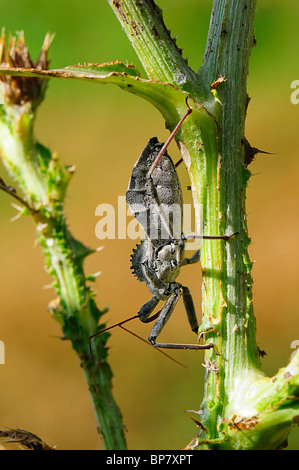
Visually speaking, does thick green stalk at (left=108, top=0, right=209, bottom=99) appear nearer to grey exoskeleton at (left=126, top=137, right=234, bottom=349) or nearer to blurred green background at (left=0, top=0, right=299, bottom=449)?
grey exoskeleton at (left=126, top=137, right=234, bottom=349)

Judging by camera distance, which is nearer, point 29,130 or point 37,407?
point 29,130

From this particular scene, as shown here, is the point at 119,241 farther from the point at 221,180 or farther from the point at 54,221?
the point at 221,180

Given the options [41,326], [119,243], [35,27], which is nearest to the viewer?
[41,326]

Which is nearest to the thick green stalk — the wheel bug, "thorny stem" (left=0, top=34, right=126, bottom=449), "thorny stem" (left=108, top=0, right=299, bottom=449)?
"thorny stem" (left=108, top=0, right=299, bottom=449)

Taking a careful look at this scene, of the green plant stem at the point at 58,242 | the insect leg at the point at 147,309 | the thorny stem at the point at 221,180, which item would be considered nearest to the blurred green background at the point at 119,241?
the insect leg at the point at 147,309

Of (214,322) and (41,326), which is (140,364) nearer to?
(41,326)

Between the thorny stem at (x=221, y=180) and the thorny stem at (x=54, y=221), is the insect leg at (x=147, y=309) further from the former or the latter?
the thorny stem at (x=221, y=180)

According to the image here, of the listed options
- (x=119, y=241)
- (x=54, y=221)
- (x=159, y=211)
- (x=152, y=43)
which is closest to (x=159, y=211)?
(x=159, y=211)
